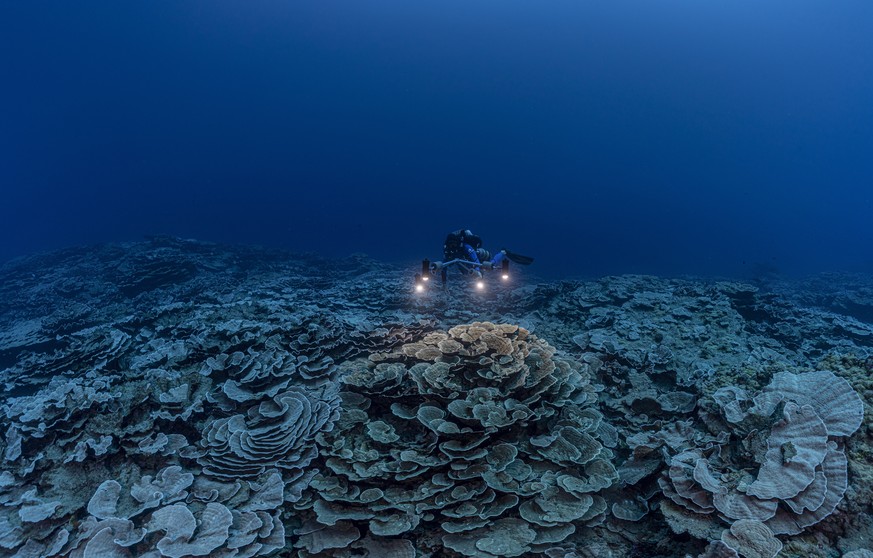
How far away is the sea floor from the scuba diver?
4.52 m

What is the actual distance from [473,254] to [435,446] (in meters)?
8.69

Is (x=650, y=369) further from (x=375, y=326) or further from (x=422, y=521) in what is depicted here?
(x=375, y=326)

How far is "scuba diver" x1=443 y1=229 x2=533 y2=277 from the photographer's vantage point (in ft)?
42.4

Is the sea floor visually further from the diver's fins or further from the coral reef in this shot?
the diver's fins

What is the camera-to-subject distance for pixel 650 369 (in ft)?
23.8

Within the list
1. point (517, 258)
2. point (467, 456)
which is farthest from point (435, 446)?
point (517, 258)

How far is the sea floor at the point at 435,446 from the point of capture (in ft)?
12.9

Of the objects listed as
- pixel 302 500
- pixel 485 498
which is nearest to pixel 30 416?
pixel 302 500

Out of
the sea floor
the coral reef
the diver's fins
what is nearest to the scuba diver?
the diver's fins

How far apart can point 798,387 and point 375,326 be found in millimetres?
7557

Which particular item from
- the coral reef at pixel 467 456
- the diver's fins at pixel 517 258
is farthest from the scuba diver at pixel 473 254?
the coral reef at pixel 467 456

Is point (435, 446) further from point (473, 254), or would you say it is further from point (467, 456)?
point (473, 254)

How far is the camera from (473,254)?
1302 centimetres

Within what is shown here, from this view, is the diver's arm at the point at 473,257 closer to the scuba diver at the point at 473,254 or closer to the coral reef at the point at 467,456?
the scuba diver at the point at 473,254
